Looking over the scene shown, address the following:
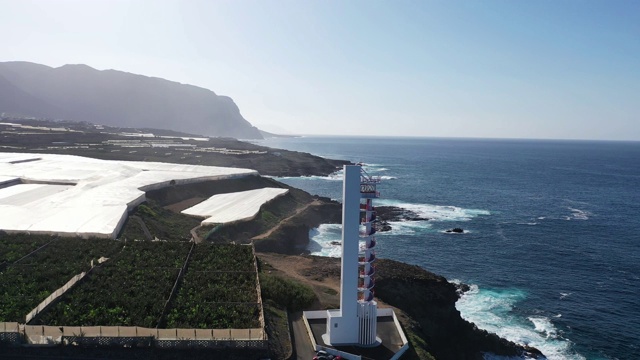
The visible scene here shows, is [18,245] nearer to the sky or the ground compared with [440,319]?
nearer to the sky

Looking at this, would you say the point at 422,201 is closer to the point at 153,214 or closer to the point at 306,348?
the point at 153,214

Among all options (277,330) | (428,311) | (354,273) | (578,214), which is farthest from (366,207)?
(578,214)

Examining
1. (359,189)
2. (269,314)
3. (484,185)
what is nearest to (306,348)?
(269,314)

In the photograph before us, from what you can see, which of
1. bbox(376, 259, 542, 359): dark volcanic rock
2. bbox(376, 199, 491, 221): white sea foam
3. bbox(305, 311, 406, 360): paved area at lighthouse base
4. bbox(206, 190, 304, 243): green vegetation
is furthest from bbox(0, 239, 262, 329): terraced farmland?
bbox(376, 199, 491, 221): white sea foam

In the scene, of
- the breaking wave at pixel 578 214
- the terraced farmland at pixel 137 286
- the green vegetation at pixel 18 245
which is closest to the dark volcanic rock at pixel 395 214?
the breaking wave at pixel 578 214

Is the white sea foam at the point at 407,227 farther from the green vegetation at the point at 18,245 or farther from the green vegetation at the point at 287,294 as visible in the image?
the green vegetation at the point at 18,245

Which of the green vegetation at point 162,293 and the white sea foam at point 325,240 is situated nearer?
the green vegetation at point 162,293

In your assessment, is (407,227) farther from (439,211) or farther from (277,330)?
(277,330)
